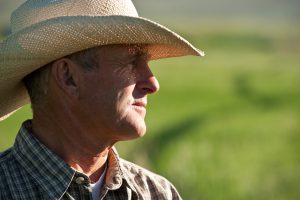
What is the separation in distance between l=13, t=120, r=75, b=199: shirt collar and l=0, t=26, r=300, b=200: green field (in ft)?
14.6

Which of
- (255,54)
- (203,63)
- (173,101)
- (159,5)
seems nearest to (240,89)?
(173,101)

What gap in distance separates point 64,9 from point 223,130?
9.19 metres

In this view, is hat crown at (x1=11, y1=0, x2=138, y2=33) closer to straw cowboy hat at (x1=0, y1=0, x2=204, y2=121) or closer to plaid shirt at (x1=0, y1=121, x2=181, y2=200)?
straw cowboy hat at (x1=0, y1=0, x2=204, y2=121)

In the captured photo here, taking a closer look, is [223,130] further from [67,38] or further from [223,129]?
[67,38]

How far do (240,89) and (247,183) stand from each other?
21.8ft

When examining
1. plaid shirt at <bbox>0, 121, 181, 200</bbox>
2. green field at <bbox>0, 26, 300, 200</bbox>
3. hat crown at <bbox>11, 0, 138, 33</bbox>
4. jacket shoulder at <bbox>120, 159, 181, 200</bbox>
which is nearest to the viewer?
plaid shirt at <bbox>0, 121, 181, 200</bbox>

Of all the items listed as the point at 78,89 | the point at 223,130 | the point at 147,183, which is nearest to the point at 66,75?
the point at 78,89

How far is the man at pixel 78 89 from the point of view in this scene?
2.94m

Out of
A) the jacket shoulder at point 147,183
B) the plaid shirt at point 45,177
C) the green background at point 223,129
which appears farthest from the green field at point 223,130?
the plaid shirt at point 45,177

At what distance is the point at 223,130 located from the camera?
39.8ft

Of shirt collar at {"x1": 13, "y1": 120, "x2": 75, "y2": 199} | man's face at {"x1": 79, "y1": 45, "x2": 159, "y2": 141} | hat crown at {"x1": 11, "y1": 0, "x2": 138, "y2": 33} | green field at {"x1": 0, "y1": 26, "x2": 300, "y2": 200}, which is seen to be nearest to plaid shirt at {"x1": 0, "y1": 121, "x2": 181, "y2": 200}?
shirt collar at {"x1": 13, "y1": 120, "x2": 75, "y2": 199}

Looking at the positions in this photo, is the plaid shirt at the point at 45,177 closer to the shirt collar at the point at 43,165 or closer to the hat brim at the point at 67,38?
the shirt collar at the point at 43,165

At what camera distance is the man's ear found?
305cm

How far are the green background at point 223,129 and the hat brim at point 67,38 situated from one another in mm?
4496
